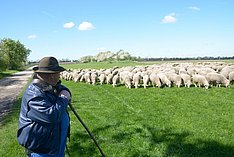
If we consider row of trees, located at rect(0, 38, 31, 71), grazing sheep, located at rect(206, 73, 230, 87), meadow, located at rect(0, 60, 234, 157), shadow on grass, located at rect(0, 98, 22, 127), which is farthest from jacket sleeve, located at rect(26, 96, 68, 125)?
row of trees, located at rect(0, 38, 31, 71)

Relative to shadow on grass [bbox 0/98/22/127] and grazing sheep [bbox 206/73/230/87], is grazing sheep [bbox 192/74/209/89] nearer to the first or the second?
grazing sheep [bbox 206/73/230/87]

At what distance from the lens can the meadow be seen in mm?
6789

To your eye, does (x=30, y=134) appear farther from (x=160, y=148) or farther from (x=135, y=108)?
(x=135, y=108)

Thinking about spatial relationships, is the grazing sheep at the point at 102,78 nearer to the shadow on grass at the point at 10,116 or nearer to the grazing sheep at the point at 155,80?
the grazing sheep at the point at 155,80

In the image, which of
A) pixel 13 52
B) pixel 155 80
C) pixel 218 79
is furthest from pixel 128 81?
pixel 13 52

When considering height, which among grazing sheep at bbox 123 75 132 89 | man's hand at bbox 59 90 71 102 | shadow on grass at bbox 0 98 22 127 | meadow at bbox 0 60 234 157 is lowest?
shadow on grass at bbox 0 98 22 127

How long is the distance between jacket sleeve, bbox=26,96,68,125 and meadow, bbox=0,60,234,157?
3.37 m

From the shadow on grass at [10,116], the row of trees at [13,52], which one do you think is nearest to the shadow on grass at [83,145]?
the shadow on grass at [10,116]

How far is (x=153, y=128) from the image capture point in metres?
8.46

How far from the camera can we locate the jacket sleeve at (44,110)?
11.8 feet

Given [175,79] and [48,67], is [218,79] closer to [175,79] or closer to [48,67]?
[175,79]

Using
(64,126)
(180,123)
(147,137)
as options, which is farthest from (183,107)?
(64,126)

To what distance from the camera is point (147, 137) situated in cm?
771

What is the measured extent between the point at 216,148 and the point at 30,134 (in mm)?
4694
